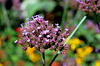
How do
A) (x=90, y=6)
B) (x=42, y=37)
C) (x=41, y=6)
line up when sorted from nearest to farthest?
(x=42, y=37) < (x=90, y=6) < (x=41, y=6)

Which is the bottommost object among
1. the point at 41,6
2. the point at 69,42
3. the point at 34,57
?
the point at 34,57

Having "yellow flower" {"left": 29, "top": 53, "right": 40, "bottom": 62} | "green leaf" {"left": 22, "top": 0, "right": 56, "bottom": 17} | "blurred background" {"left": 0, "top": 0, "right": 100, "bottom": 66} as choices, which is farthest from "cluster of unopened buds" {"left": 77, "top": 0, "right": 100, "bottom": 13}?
"green leaf" {"left": 22, "top": 0, "right": 56, "bottom": 17}

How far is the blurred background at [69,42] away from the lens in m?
2.66

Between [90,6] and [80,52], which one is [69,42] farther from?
[90,6]

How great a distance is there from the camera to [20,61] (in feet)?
10.6

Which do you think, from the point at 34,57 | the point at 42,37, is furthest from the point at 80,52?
the point at 42,37

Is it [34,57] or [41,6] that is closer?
[34,57]

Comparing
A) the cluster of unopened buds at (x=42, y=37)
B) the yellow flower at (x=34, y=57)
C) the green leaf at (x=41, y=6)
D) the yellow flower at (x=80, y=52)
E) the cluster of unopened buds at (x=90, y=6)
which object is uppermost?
the cluster of unopened buds at (x=90, y=6)

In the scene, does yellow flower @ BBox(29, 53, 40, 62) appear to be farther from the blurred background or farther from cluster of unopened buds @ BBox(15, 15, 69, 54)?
cluster of unopened buds @ BBox(15, 15, 69, 54)

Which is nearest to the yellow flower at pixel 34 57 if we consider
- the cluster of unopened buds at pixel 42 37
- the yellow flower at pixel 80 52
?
the yellow flower at pixel 80 52

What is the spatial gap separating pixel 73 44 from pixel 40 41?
219cm

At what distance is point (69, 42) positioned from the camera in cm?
311

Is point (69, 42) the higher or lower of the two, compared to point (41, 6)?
lower

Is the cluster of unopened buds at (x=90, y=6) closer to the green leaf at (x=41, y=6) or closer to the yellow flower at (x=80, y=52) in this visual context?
the yellow flower at (x=80, y=52)
